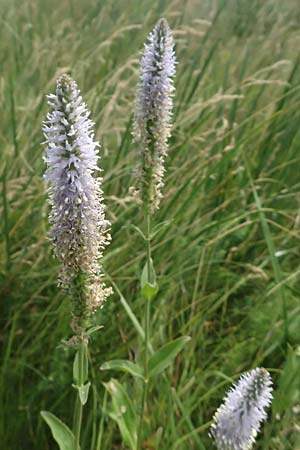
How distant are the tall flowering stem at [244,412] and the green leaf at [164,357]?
493 millimetres

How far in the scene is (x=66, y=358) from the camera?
9.21ft

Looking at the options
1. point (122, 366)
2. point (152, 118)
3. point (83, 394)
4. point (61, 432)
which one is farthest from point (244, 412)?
point (152, 118)

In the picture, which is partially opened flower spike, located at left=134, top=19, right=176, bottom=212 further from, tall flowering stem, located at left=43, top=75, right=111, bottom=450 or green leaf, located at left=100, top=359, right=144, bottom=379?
green leaf, located at left=100, top=359, right=144, bottom=379

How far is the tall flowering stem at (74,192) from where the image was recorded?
5.24ft

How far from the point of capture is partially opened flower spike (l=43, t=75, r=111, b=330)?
159 cm

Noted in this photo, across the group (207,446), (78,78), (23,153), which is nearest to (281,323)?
(207,446)

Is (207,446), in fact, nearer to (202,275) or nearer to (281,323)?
(281,323)

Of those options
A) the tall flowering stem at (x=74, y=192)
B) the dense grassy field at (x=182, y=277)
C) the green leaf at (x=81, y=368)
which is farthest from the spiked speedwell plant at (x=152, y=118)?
the tall flowering stem at (x=74, y=192)

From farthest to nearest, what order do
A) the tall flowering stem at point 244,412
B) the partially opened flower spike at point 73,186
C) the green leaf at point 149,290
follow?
1. the green leaf at point 149,290
2. the tall flowering stem at point 244,412
3. the partially opened flower spike at point 73,186

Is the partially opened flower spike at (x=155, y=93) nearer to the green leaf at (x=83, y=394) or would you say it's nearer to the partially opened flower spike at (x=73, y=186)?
the partially opened flower spike at (x=73, y=186)

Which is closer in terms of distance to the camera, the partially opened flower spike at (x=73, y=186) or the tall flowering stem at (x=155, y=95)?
the partially opened flower spike at (x=73, y=186)

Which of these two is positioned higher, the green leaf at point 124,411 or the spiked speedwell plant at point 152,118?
the spiked speedwell plant at point 152,118

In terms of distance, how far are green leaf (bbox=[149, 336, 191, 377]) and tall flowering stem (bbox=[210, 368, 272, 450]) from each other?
49 centimetres

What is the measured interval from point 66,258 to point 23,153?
6.50 feet
